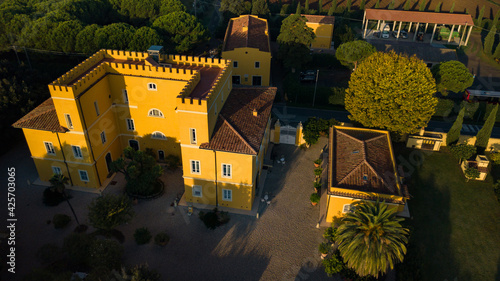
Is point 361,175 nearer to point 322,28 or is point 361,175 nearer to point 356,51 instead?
point 356,51

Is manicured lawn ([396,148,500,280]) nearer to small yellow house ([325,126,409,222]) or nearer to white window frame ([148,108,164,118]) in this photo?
small yellow house ([325,126,409,222])

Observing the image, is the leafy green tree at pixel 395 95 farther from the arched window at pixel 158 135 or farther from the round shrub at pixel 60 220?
the round shrub at pixel 60 220

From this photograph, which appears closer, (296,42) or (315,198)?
(315,198)

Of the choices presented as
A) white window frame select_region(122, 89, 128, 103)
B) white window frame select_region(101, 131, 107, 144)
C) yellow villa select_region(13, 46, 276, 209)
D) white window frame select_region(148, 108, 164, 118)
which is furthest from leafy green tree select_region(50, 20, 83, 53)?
white window frame select_region(148, 108, 164, 118)

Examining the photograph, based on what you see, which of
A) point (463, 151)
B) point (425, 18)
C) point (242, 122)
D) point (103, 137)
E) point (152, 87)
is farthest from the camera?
point (425, 18)

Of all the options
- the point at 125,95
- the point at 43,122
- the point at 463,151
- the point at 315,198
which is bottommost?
the point at 315,198

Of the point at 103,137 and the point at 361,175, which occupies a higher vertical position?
the point at 103,137

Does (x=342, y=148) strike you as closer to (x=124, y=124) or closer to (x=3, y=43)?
(x=124, y=124)

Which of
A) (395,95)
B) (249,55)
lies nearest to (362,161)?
(395,95)
